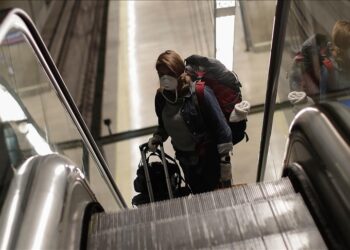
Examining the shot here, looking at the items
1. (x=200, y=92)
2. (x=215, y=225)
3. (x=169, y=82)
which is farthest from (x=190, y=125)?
(x=215, y=225)

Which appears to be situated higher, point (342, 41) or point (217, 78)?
point (342, 41)

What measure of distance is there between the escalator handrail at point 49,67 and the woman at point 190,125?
59 cm

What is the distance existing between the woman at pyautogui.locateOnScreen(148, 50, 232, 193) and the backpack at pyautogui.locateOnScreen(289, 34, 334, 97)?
0.64 metres

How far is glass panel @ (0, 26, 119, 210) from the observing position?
8.11ft

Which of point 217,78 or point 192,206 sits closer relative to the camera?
point 192,206

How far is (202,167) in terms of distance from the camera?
155 inches

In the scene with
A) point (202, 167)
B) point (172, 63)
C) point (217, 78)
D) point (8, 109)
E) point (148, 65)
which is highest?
point (8, 109)

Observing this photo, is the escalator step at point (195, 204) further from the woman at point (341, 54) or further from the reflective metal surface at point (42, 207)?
the woman at point (341, 54)

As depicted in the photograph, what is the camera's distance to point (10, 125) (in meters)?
2.52

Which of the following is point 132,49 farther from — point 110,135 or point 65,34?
point 110,135

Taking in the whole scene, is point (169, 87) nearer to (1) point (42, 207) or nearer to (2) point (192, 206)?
(2) point (192, 206)

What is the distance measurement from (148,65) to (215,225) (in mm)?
7207

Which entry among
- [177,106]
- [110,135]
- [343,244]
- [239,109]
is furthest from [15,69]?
[343,244]

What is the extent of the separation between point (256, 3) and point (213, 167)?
6.01 m
